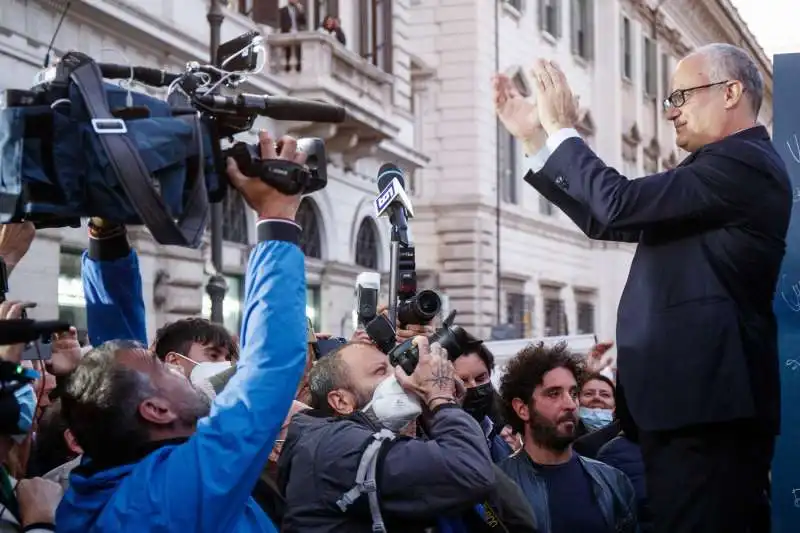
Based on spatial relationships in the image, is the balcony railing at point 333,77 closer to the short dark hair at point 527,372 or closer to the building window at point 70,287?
the building window at point 70,287

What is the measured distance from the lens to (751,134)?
3.32 metres

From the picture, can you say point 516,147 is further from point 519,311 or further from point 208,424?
point 208,424

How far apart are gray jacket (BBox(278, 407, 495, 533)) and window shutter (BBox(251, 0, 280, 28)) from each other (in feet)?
45.1

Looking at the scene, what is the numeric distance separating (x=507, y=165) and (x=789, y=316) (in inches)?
916

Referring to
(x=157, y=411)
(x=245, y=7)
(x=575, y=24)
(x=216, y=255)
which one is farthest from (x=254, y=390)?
(x=575, y=24)

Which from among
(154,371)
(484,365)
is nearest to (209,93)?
(154,371)

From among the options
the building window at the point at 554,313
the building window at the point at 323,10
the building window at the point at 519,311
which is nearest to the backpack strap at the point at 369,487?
the building window at the point at 323,10

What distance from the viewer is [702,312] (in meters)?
3.14

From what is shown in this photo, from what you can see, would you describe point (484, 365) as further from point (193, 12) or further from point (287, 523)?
point (193, 12)

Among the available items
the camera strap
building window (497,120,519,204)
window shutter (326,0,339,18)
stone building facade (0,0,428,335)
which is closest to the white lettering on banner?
the camera strap

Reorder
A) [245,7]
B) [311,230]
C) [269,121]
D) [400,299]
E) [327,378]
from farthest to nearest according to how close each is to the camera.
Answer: [311,230] → [245,7] → [269,121] → [400,299] → [327,378]

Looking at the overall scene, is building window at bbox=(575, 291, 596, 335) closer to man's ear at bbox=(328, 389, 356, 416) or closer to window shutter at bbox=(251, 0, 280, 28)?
window shutter at bbox=(251, 0, 280, 28)

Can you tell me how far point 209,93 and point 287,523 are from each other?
5.04 ft

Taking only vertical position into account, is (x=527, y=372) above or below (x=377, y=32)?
below
